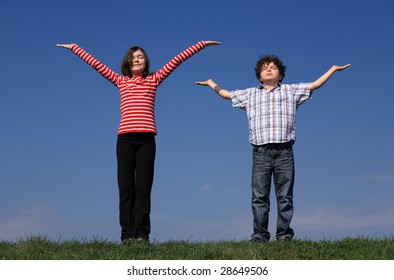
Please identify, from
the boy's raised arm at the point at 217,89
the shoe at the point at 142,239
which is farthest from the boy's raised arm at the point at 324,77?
the shoe at the point at 142,239

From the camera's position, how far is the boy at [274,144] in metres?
9.01

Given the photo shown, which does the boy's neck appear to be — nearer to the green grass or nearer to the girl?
the girl

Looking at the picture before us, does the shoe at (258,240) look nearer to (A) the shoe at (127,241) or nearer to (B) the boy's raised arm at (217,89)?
(A) the shoe at (127,241)

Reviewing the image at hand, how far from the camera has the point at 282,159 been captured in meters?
9.03

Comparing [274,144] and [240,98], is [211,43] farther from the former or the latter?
[274,144]

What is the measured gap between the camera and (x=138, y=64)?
922 cm

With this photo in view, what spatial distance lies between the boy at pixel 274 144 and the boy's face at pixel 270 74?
0.6 inches

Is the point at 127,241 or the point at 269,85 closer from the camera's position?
the point at 127,241

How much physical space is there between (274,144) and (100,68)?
2847mm

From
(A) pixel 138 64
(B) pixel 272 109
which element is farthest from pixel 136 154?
(B) pixel 272 109
